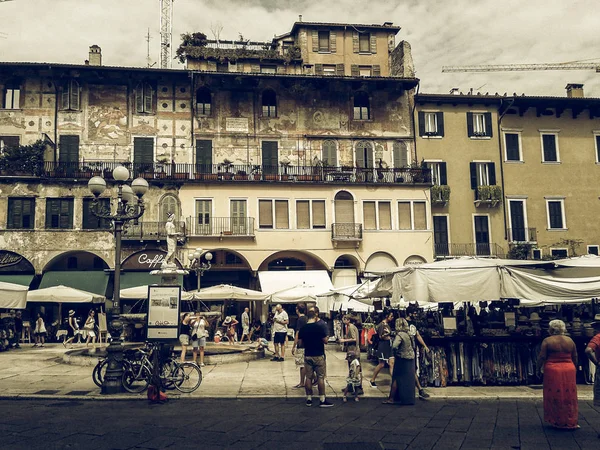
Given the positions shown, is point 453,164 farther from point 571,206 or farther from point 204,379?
point 204,379

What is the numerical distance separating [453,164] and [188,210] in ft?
53.8

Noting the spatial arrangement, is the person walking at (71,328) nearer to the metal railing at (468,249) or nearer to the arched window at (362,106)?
the arched window at (362,106)

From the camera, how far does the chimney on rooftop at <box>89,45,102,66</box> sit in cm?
3675

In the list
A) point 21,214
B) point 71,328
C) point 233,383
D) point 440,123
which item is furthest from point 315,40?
point 233,383

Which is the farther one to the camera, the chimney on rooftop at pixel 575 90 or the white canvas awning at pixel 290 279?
the chimney on rooftop at pixel 575 90

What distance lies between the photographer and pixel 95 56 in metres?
36.8

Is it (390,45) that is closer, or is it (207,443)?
(207,443)

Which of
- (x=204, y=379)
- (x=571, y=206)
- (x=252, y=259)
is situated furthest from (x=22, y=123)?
(x=571, y=206)

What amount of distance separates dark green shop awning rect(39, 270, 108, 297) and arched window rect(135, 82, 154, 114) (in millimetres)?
9959

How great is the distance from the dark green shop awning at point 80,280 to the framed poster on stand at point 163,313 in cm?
1890

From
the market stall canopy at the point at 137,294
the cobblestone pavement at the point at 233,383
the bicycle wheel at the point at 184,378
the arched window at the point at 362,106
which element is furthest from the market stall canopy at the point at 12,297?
the arched window at the point at 362,106

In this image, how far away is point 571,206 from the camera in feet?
122

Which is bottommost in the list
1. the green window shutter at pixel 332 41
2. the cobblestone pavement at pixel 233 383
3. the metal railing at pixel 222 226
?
the cobblestone pavement at pixel 233 383

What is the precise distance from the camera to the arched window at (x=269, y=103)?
119 ft
